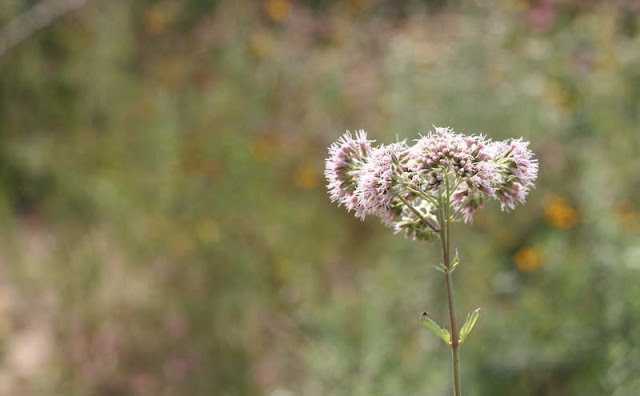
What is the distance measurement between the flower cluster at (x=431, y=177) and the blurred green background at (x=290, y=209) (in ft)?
5.57

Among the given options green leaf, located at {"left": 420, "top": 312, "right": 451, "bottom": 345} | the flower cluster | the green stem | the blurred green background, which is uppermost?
the blurred green background

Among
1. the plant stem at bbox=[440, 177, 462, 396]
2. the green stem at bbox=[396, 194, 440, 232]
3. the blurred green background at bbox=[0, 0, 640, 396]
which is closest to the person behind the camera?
the plant stem at bbox=[440, 177, 462, 396]

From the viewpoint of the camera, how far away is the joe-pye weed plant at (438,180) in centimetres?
128

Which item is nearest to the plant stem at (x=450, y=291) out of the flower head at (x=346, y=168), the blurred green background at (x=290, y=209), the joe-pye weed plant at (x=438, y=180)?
the joe-pye weed plant at (x=438, y=180)

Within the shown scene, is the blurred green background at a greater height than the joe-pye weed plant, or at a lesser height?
greater

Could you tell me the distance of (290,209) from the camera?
14.4 feet

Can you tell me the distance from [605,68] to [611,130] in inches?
16.1

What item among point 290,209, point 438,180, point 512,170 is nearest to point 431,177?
point 438,180

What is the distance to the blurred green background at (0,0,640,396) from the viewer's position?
3.31m

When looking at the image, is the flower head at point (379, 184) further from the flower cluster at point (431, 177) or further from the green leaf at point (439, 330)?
the green leaf at point (439, 330)

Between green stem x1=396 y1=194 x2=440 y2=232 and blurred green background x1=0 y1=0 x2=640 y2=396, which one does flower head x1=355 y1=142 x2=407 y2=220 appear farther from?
blurred green background x1=0 y1=0 x2=640 y2=396

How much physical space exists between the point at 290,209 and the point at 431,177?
10.2 ft

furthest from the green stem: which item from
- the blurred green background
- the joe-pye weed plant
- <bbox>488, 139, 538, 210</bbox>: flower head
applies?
the blurred green background

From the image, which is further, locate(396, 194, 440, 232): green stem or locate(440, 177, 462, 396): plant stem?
locate(396, 194, 440, 232): green stem
